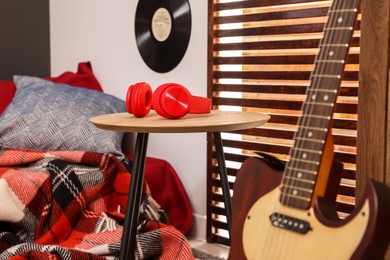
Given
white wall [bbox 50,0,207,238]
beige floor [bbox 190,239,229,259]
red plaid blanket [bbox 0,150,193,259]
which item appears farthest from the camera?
white wall [bbox 50,0,207,238]

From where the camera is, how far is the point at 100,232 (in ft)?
6.12

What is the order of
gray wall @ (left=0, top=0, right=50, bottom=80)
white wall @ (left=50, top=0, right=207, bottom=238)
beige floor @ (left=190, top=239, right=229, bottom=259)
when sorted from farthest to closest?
gray wall @ (left=0, top=0, right=50, bottom=80) < white wall @ (left=50, top=0, right=207, bottom=238) < beige floor @ (left=190, top=239, right=229, bottom=259)

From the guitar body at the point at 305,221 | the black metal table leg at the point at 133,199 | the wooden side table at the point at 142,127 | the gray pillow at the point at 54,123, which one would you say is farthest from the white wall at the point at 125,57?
the guitar body at the point at 305,221

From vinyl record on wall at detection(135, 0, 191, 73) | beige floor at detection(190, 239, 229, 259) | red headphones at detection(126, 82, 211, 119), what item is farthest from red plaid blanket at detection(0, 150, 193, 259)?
vinyl record on wall at detection(135, 0, 191, 73)

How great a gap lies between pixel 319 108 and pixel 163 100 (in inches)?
23.7

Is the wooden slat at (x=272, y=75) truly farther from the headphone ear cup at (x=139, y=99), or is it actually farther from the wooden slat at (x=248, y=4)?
the headphone ear cup at (x=139, y=99)

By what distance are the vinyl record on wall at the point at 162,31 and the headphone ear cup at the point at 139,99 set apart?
0.87 metres

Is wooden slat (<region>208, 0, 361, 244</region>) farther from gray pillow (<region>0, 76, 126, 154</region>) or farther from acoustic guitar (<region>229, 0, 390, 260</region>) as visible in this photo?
acoustic guitar (<region>229, 0, 390, 260</region>)

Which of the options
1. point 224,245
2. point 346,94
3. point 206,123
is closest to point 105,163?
point 224,245

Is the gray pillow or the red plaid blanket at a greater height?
the gray pillow

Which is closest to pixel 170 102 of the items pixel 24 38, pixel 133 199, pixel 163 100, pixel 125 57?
pixel 163 100

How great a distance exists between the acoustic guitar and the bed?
2.61ft

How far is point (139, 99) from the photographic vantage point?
1510 mm

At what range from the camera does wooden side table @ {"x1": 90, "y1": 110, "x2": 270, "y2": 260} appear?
4.41 ft
